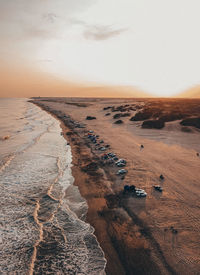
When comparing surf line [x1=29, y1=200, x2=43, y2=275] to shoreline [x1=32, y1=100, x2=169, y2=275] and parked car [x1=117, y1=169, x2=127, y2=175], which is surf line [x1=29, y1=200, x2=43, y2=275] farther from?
parked car [x1=117, y1=169, x2=127, y2=175]

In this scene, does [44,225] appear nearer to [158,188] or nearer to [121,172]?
[121,172]

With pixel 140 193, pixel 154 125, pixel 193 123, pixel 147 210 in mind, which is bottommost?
pixel 147 210

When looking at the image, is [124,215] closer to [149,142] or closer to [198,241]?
[198,241]

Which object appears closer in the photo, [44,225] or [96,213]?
[44,225]

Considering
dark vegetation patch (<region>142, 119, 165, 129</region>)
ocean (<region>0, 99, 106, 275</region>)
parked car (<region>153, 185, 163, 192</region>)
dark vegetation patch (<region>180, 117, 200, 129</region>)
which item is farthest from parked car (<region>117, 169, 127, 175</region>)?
dark vegetation patch (<region>180, 117, 200, 129</region>)

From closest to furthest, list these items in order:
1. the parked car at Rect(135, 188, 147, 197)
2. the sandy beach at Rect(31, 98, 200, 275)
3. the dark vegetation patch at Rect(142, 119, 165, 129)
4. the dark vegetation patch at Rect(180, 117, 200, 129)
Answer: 1. the sandy beach at Rect(31, 98, 200, 275)
2. the parked car at Rect(135, 188, 147, 197)
3. the dark vegetation patch at Rect(180, 117, 200, 129)
4. the dark vegetation patch at Rect(142, 119, 165, 129)

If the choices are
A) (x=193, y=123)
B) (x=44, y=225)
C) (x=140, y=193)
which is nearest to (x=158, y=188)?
(x=140, y=193)

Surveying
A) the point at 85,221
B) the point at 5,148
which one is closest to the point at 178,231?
the point at 85,221

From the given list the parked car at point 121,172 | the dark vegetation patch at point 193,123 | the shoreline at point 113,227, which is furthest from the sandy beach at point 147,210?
the dark vegetation patch at point 193,123
